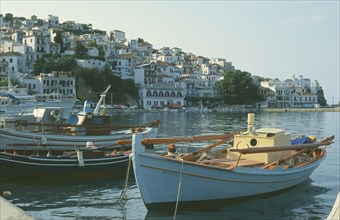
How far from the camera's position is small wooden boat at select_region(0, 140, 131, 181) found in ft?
55.6

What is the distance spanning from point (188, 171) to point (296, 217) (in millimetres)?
3557

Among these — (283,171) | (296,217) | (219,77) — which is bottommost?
Answer: (296,217)

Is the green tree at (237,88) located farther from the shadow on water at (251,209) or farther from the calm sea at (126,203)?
the shadow on water at (251,209)

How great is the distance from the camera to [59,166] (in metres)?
17.3

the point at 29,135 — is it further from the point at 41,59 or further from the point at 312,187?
the point at 41,59

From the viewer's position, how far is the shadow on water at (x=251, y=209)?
12570mm

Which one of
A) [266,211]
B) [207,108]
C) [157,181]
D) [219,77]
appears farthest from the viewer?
[219,77]

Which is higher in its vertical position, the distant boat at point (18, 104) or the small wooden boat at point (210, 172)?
the distant boat at point (18, 104)

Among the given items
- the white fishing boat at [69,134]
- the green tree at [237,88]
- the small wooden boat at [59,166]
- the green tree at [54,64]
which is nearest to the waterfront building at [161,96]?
the green tree at [237,88]

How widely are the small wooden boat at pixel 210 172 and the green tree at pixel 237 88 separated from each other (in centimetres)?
11399

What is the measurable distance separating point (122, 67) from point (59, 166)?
320 feet

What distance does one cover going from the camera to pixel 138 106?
11231cm

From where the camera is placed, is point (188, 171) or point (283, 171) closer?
point (188, 171)

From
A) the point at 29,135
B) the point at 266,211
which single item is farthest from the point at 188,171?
the point at 29,135
